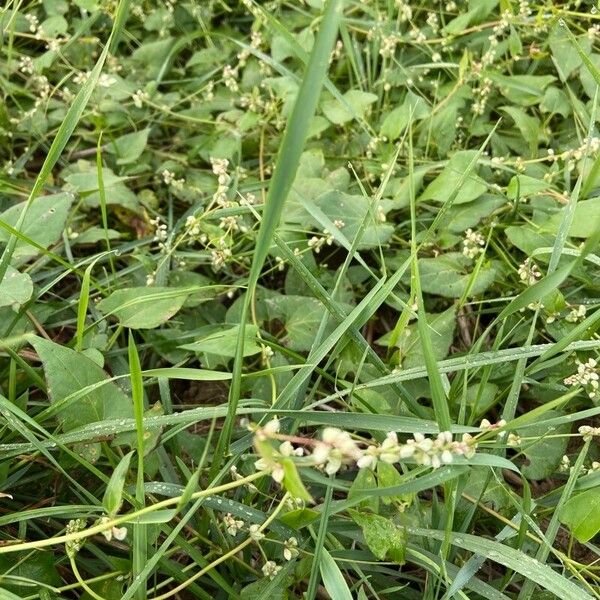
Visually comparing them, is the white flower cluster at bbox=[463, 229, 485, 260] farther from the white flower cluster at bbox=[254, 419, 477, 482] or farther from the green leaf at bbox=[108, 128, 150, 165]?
the green leaf at bbox=[108, 128, 150, 165]

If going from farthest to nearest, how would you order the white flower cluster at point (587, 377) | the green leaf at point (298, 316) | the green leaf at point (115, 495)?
1. the green leaf at point (298, 316)
2. the white flower cluster at point (587, 377)
3. the green leaf at point (115, 495)

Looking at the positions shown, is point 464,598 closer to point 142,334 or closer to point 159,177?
point 142,334

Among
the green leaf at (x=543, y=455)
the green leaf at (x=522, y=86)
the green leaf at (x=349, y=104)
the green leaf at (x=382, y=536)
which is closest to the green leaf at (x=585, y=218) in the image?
the green leaf at (x=543, y=455)

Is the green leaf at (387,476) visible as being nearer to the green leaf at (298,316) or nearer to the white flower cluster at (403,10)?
the green leaf at (298,316)

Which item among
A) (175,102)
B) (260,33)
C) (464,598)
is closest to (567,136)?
(260,33)

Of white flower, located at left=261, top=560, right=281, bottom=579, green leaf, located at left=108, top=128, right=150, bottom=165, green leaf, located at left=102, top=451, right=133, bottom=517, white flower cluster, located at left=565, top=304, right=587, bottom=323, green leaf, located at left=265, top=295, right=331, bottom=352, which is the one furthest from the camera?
green leaf, located at left=108, top=128, right=150, bottom=165

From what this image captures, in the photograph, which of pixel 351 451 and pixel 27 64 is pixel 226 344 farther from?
pixel 27 64

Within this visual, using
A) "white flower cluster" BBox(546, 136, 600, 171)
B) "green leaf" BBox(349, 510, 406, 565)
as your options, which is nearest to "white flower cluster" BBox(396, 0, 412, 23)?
"white flower cluster" BBox(546, 136, 600, 171)

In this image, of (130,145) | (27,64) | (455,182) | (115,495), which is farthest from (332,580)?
(27,64)
